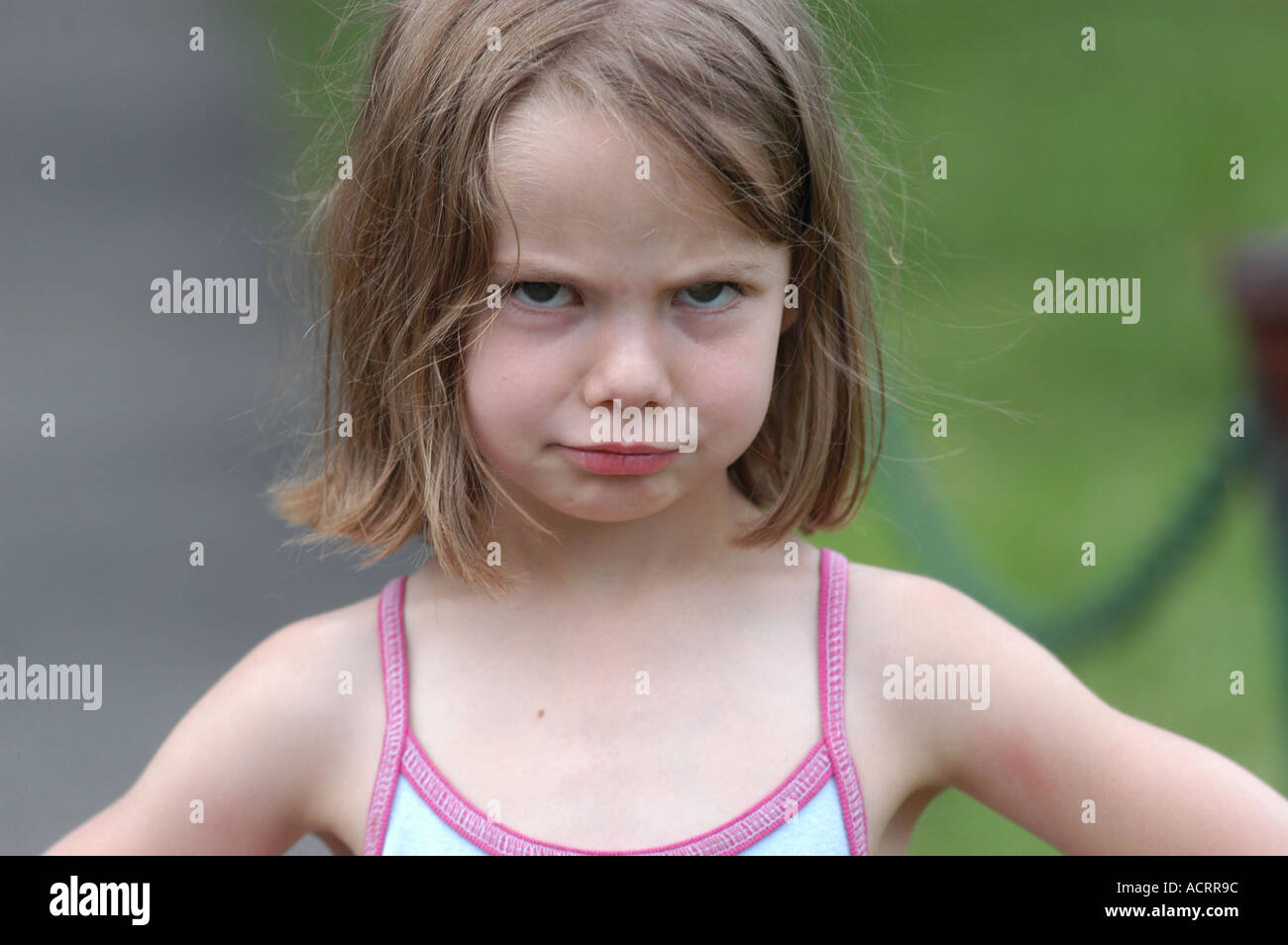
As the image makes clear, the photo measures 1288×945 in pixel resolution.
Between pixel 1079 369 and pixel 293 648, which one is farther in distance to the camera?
pixel 1079 369

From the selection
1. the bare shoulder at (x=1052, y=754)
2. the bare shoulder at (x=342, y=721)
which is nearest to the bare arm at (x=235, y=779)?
the bare shoulder at (x=342, y=721)

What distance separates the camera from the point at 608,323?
112 cm

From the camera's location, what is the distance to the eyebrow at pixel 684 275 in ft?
3.66

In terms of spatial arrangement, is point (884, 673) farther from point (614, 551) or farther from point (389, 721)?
point (389, 721)

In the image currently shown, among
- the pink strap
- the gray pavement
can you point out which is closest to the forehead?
the pink strap

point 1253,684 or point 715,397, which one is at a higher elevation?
Result: point 715,397

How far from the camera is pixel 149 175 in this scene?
4441mm

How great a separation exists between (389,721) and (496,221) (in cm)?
44

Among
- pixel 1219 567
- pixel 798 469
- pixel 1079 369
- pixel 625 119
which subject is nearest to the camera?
pixel 625 119

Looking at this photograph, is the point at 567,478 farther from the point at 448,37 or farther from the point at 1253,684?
the point at 1253,684

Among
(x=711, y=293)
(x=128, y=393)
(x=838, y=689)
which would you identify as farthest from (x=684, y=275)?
(x=128, y=393)

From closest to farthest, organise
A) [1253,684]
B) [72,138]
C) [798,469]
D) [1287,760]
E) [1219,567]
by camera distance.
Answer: [798,469]
[1287,760]
[1253,684]
[1219,567]
[72,138]

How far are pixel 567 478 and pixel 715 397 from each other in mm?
140

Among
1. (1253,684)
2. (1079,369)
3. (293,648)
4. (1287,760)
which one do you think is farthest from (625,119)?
(1079,369)
